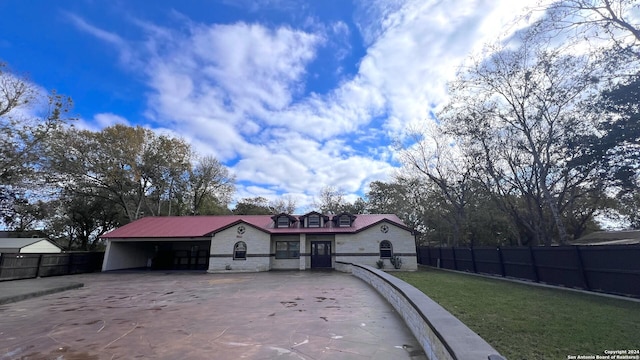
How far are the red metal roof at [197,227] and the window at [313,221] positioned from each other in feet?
2.30

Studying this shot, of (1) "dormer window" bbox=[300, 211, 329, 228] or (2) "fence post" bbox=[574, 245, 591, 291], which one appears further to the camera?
(1) "dormer window" bbox=[300, 211, 329, 228]

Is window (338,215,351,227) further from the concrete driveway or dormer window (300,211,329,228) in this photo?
the concrete driveway

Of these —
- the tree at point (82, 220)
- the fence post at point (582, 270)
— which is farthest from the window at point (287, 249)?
the tree at point (82, 220)

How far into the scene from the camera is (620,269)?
8.68 metres

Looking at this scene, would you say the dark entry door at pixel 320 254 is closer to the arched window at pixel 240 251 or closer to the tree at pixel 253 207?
the arched window at pixel 240 251

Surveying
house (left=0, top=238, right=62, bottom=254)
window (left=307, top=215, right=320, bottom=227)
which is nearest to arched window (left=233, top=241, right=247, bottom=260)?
window (left=307, top=215, right=320, bottom=227)

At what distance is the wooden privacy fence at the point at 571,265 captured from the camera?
27.8 feet

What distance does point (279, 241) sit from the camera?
77.8 ft

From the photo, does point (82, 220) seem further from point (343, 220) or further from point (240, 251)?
point (343, 220)

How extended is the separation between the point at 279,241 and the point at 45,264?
571 inches

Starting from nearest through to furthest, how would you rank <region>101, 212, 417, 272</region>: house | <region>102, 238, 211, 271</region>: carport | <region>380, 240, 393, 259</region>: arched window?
<region>101, 212, 417, 272</region>: house → <region>380, 240, 393, 259</region>: arched window → <region>102, 238, 211, 271</region>: carport

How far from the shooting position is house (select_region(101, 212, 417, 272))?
72.7ft

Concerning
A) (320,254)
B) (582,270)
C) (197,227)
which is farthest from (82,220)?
(582,270)

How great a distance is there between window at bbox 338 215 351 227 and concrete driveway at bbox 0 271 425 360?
538 inches
